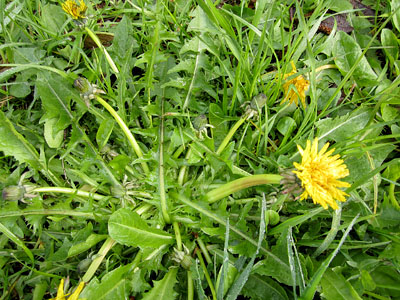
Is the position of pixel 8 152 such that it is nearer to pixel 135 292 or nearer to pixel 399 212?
pixel 135 292

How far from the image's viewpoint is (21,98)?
1.91 metres

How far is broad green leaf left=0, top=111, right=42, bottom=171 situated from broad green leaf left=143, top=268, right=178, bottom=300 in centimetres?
87

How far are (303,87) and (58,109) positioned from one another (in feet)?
4.39

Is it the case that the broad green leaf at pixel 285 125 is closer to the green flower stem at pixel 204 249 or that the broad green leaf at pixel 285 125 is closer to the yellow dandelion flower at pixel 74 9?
the green flower stem at pixel 204 249

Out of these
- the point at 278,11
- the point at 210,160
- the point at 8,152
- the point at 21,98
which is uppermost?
the point at 278,11

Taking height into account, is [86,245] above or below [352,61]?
below

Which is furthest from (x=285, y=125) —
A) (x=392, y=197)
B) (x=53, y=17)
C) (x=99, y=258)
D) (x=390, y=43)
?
(x=53, y=17)

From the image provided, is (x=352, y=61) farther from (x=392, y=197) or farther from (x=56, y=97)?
(x=56, y=97)

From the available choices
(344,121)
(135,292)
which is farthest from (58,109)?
(344,121)

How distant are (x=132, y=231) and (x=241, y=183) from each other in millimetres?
534

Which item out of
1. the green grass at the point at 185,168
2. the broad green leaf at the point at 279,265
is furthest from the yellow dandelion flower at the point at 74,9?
the broad green leaf at the point at 279,265

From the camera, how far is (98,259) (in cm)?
142

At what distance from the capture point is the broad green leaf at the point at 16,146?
62.8 inches

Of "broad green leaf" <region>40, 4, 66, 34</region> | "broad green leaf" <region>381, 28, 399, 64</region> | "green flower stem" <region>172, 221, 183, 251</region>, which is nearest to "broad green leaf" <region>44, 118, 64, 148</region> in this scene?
"broad green leaf" <region>40, 4, 66, 34</region>
